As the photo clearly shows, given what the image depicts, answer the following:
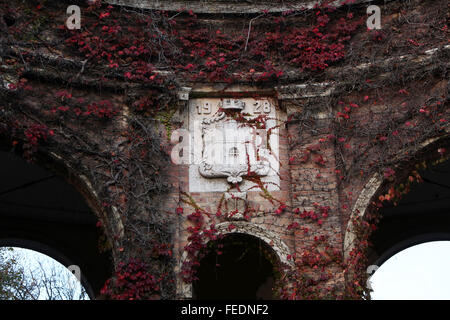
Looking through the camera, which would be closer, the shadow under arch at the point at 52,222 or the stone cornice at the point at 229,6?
the stone cornice at the point at 229,6

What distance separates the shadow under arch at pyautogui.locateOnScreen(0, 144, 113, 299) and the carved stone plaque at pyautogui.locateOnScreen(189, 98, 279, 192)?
395 cm

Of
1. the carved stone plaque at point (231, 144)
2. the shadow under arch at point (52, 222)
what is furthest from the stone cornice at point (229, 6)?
the shadow under arch at point (52, 222)

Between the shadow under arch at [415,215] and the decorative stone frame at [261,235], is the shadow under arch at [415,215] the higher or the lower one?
the higher one

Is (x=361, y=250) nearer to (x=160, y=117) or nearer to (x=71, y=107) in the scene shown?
(x=160, y=117)

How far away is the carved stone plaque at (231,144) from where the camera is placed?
31.6 ft

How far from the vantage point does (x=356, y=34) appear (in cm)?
1027

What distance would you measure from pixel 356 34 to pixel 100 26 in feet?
13.5

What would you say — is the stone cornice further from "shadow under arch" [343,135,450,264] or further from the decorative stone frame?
"shadow under arch" [343,135,450,264]

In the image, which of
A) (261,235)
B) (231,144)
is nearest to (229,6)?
(231,144)

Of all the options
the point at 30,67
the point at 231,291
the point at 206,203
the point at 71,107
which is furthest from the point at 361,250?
the point at 30,67

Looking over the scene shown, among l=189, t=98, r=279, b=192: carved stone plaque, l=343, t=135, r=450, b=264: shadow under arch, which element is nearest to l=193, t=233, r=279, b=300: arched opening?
l=189, t=98, r=279, b=192: carved stone plaque

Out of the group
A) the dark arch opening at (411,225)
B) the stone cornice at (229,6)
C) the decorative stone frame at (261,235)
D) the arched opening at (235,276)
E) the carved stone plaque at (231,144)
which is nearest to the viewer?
the decorative stone frame at (261,235)

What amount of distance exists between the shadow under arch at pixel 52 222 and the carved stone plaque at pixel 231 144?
155 inches

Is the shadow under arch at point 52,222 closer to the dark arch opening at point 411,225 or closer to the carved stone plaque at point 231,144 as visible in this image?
the carved stone plaque at point 231,144
